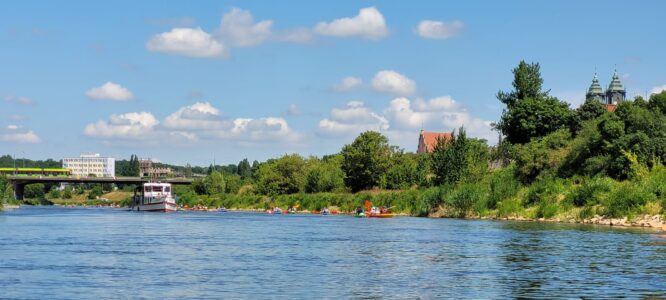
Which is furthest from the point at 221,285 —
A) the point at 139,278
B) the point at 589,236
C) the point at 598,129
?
the point at 598,129

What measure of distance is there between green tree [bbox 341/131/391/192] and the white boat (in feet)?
103

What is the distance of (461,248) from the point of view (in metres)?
49.5

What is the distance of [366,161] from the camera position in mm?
149750

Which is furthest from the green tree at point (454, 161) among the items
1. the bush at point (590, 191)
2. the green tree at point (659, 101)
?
the bush at point (590, 191)

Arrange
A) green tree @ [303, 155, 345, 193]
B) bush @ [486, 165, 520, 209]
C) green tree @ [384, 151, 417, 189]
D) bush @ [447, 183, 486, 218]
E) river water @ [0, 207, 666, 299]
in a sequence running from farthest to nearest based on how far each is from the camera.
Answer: green tree @ [303, 155, 345, 193] → green tree @ [384, 151, 417, 189] → bush @ [447, 183, 486, 218] → bush @ [486, 165, 520, 209] → river water @ [0, 207, 666, 299]

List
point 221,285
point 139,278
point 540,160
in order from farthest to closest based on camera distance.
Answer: point 540,160, point 139,278, point 221,285

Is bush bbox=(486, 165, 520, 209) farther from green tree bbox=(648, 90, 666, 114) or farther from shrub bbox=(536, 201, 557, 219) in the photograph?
green tree bbox=(648, 90, 666, 114)

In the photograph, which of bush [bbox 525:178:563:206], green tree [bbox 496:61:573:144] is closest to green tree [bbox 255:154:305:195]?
green tree [bbox 496:61:573:144]

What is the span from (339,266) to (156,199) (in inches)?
4551

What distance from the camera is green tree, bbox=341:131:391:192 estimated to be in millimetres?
149750

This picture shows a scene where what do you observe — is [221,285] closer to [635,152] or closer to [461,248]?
[461,248]

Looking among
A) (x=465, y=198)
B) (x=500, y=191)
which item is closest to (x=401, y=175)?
(x=465, y=198)

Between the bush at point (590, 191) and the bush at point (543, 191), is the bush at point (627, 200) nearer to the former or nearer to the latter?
the bush at point (590, 191)

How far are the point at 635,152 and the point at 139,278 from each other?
65171 mm
